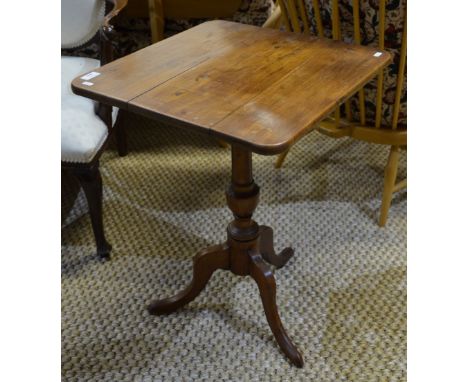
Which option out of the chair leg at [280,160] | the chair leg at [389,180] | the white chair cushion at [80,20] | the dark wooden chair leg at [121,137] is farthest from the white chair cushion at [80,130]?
the chair leg at [389,180]

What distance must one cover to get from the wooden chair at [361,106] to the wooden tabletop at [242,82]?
6.6 inches

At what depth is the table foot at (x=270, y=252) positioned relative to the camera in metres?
1.52

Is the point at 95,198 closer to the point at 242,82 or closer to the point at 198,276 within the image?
the point at 198,276

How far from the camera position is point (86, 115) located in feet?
5.00

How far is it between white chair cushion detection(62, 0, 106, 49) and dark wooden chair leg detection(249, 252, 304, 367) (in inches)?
38.0

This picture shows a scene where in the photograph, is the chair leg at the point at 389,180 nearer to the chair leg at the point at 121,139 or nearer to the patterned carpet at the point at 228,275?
the patterned carpet at the point at 228,275

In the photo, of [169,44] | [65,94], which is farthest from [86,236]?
[169,44]

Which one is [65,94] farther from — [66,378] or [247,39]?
[66,378]

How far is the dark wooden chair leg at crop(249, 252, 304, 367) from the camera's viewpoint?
1346 millimetres

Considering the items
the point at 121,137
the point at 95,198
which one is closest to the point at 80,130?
the point at 95,198

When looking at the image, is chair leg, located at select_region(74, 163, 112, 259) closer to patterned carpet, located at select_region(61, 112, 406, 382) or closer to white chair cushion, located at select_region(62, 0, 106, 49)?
patterned carpet, located at select_region(61, 112, 406, 382)

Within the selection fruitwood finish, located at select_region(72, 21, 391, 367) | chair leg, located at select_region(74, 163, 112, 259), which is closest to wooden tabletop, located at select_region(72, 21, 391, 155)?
fruitwood finish, located at select_region(72, 21, 391, 367)

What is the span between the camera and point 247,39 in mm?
1340

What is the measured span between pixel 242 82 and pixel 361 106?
1.95ft
